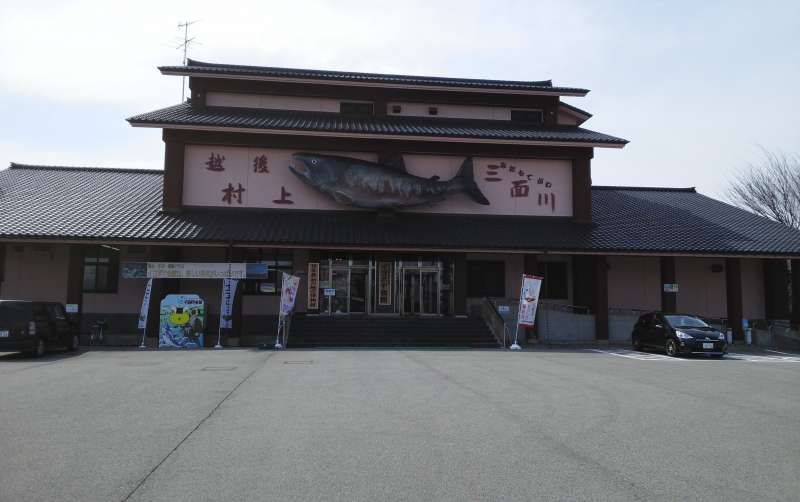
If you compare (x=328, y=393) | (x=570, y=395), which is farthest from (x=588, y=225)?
(x=328, y=393)

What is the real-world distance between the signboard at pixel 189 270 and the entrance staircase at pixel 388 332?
8.30 feet

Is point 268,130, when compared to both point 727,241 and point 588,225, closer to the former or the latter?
point 588,225

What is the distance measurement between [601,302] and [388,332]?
25.7 ft

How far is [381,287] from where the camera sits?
77.2 feet

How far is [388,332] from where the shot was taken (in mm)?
20531

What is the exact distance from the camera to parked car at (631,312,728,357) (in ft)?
55.3

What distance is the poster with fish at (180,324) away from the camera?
19031mm

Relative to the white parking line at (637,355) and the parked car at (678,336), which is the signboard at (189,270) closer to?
the white parking line at (637,355)

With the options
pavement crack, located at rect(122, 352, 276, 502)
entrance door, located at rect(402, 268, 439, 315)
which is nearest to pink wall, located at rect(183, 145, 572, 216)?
entrance door, located at rect(402, 268, 439, 315)

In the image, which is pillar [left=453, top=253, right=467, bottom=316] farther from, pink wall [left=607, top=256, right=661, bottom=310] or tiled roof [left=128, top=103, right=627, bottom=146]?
pink wall [left=607, top=256, right=661, bottom=310]

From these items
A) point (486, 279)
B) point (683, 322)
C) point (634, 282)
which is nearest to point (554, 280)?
point (486, 279)

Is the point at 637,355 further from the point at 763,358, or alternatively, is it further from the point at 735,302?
the point at 735,302

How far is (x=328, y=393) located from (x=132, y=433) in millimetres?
3421

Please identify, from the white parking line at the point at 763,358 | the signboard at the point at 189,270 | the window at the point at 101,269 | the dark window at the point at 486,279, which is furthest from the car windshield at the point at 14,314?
the white parking line at the point at 763,358
